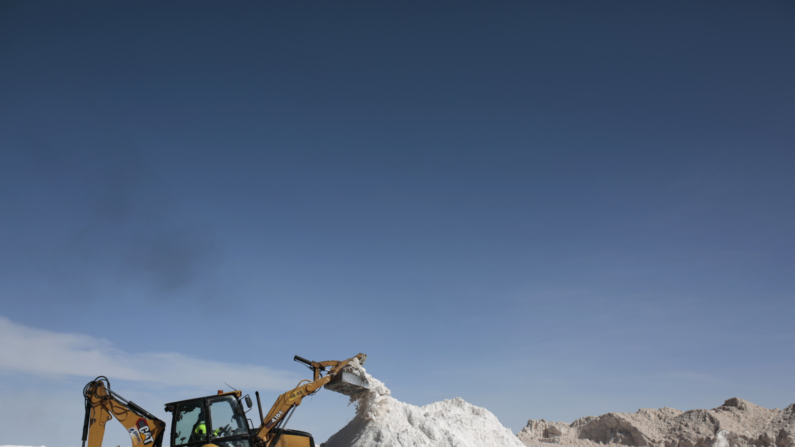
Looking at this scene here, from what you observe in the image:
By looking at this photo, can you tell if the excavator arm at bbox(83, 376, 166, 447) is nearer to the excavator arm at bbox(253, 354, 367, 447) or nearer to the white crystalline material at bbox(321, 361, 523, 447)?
the excavator arm at bbox(253, 354, 367, 447)

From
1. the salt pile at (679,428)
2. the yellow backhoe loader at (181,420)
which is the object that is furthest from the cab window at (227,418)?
the salt pile at (679,428)

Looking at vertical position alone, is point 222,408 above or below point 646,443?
above

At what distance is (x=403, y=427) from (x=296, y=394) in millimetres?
4986

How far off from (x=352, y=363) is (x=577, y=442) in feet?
67.3

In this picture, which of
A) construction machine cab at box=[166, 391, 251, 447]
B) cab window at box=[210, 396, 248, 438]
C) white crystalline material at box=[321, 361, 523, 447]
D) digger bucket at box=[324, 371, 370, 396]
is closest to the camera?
construction machine cab at box=[166, 391, 251, 447]

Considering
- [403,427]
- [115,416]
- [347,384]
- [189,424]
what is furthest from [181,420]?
[403,427]

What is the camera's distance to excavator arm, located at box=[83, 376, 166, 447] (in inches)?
393

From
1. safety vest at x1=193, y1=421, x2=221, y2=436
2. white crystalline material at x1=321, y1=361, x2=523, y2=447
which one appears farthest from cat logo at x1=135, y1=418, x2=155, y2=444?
white crystalline material at x1=321, y1=361, x2=523, y2=447

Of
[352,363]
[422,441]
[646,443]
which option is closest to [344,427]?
[422,441]

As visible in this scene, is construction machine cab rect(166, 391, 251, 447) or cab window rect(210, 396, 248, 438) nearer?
construction machine cab rect(166, 391, 251, 447)

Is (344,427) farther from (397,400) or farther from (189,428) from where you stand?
(189,428)

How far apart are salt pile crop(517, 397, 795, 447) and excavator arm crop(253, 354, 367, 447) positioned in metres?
17.2

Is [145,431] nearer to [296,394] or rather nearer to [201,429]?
[201,429]

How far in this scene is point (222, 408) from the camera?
10.1 meters
